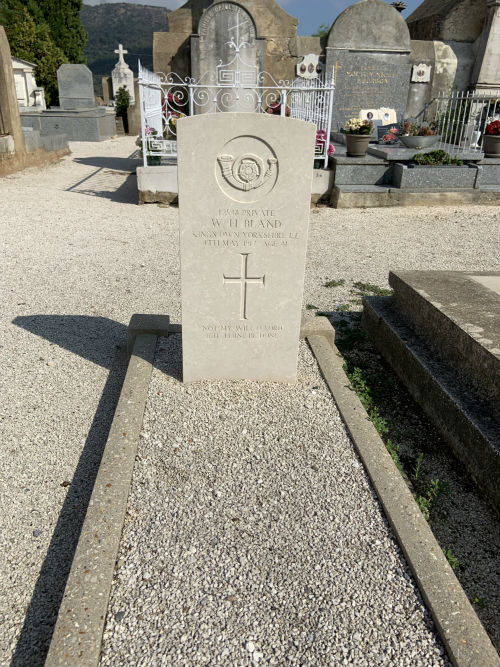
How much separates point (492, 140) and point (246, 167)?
8.26 meters

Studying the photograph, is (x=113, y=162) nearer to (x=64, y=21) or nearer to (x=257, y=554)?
(x=257, y=554)

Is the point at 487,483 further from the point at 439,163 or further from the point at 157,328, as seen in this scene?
the point at 439,163

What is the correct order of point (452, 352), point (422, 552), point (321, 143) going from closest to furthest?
1. point (422, 552)
2. point (452, 352)
3. point (321, 143)

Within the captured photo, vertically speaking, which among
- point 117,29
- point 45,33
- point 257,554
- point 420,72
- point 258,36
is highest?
point 117,29

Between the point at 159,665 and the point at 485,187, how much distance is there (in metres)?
9.41

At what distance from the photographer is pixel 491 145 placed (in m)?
9.37

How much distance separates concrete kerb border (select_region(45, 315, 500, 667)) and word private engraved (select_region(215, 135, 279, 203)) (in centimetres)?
130

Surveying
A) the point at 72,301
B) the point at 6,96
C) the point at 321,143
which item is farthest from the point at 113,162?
the point at 72,301

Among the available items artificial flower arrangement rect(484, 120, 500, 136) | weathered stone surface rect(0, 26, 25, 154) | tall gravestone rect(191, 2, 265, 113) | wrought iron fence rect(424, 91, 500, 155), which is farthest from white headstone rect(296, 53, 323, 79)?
weathered stone surface rect(0, 26, 25, 154)

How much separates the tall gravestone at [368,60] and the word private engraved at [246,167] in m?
9.51

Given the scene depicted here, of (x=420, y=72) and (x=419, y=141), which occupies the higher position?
(x=420, y=72)

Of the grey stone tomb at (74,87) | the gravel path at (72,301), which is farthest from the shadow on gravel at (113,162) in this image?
the grey stone tomb at (74,87)

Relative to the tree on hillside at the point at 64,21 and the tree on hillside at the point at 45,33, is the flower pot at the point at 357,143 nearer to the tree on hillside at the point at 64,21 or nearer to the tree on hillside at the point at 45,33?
the tree on hillside at the point at 45,33

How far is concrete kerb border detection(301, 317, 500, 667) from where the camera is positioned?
5.68 ft
